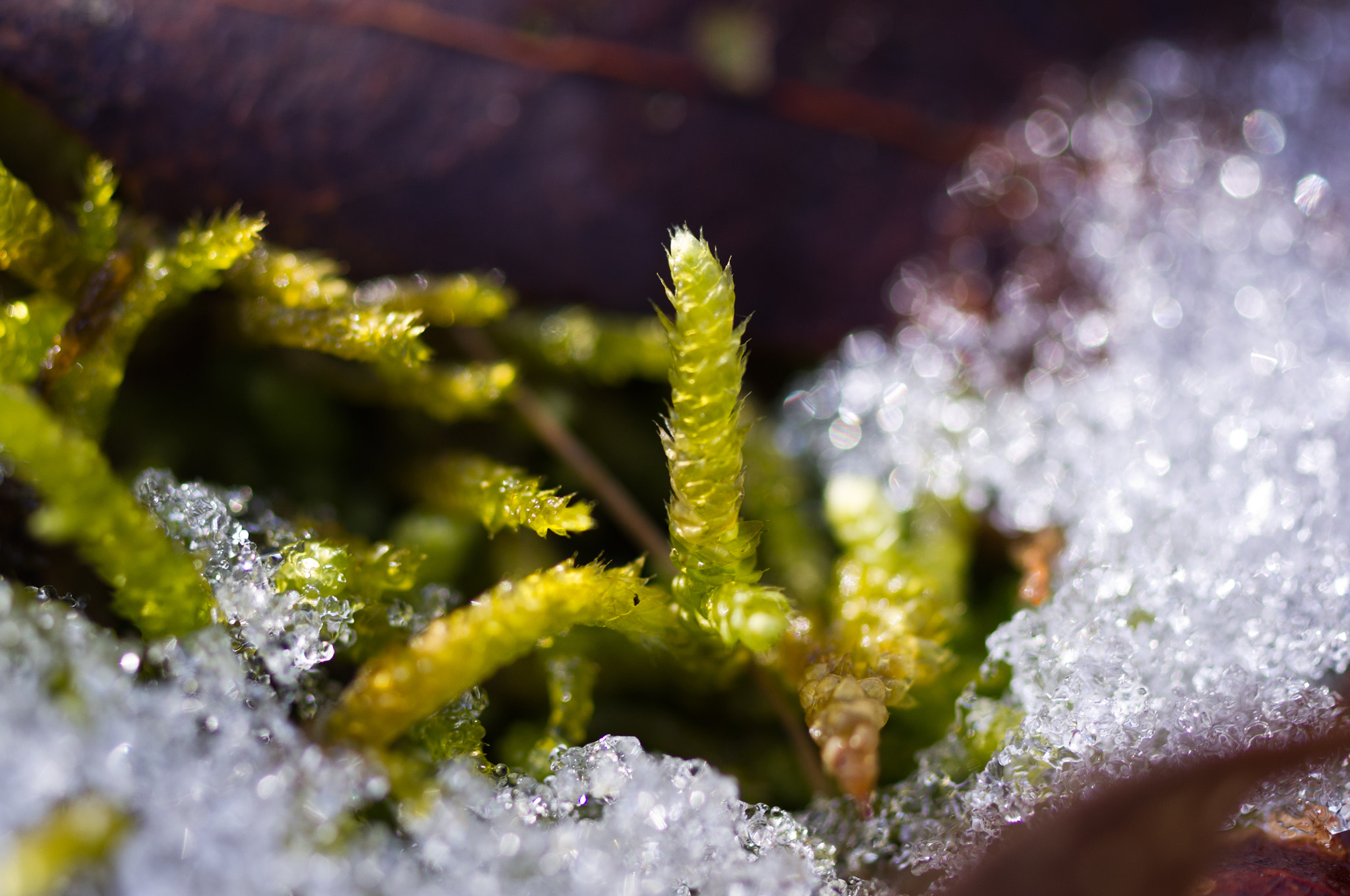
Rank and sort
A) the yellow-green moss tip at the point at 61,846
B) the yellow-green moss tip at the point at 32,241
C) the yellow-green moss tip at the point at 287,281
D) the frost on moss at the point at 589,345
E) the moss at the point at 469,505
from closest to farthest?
the yellow-green moss tip at the point at 61,846 < the moss at the point at 469,505 < the yellow-green moss tip at the point at 32,241 < the yellow-green moss tip at the point at 287,281 < the frost on moss at the point at 589,345

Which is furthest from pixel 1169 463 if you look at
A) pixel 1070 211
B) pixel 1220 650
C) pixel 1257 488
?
pixel 1070 211

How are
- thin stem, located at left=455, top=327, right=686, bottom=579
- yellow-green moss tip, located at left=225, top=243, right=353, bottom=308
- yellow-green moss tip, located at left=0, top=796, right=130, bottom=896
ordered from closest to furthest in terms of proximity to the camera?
yellow-green moss tip, located at left=0, top=796, right=130, bottom=896 → yellow-green moss tip, located at left=225, top=243, right=353, bottom=308 → thin stem, located at left=455, top=327, right=686, bottom=579

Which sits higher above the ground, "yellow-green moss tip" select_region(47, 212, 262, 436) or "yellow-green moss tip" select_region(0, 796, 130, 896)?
"yellow-green moss tip" select_region(47, 212, 262, 436)

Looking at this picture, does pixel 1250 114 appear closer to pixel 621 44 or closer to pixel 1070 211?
pixel 1070 211

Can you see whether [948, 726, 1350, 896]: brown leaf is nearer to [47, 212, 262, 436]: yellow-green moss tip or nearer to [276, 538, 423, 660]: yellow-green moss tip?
[276, 538, 423, 660]: yellow-green moss tip

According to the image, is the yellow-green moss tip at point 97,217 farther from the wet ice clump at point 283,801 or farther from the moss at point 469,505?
the wet ice clump at point 283,801

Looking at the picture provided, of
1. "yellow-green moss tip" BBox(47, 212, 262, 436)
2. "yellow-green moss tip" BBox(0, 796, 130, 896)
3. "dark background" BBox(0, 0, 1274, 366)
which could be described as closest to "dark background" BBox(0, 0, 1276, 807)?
"dark background" BBox(0, 0, 1274, 366)

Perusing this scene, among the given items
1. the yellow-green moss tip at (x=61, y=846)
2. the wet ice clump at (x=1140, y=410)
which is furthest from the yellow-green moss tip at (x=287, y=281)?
the wet ice clump at (x=1140, y=410)
